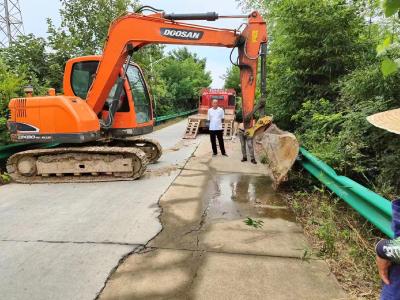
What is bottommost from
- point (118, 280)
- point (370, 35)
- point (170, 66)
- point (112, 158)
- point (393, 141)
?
point (118, 280)

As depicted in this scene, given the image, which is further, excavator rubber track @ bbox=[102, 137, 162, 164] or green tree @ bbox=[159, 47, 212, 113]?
green tree @ bbox=[159, 47, 212, 113]

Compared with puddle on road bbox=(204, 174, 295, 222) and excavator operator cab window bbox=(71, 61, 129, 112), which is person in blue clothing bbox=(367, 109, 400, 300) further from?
excavator operator cab window bbox=(71, 61, 129, 112)

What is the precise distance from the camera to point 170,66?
36.8 m

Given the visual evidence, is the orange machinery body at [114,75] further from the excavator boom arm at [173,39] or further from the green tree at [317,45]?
the green tree at [317,45]

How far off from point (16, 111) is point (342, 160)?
6483mm

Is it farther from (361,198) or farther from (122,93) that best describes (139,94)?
(361,198)

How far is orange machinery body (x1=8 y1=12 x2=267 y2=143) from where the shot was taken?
7605 mm

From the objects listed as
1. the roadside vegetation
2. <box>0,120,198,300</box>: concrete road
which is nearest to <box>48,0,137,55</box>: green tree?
the roadside vegetation

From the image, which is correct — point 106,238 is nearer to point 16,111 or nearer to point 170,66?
point 16,111

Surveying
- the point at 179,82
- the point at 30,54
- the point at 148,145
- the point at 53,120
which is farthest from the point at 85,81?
the point at 179,82

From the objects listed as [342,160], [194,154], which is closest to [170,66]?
[194,154]

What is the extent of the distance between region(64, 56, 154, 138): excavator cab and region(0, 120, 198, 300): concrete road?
164cm

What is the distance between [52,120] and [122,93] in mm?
1713

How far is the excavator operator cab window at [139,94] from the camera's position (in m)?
8.88
